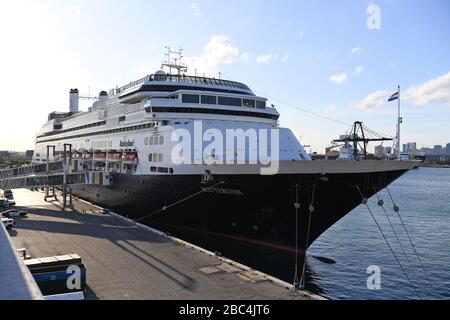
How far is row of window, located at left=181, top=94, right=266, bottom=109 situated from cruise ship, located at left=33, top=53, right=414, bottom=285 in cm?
7

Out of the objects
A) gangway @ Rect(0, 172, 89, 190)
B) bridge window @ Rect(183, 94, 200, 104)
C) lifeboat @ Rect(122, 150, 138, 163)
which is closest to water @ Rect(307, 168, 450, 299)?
bridge window @ Rect(183, 94, 200, 104)

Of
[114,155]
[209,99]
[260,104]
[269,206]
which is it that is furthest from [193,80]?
[269,206]

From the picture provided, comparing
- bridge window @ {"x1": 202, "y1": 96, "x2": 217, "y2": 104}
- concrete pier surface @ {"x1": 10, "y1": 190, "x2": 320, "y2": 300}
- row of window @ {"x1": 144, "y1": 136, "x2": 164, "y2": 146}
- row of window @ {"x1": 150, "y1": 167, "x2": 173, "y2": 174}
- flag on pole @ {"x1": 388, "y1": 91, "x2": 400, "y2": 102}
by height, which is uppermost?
bridge window @ {"x1": 202, "y1": 96, "x2": 217, "y2": 104}

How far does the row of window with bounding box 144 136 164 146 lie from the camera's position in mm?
25450

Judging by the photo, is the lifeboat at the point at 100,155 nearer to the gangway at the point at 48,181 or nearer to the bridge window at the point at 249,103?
the gangway at the point at 48,181

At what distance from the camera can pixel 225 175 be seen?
1998 centimetres

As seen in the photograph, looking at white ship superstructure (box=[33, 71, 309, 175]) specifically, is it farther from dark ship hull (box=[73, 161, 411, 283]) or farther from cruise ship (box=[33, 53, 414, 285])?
dark ship hull (box=[73, 161, 411, 283])

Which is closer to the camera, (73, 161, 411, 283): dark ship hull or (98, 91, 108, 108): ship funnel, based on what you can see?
(73, 161, 411, 283): dark ship hull

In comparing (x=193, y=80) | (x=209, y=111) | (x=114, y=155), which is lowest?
(x=114, y=155)

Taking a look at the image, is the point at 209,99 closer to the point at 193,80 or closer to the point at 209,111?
the point at 209,111

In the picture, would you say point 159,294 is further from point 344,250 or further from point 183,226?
point 344,250

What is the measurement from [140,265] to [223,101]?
1501 cm

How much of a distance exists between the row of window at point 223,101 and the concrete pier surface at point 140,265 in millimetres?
9551
